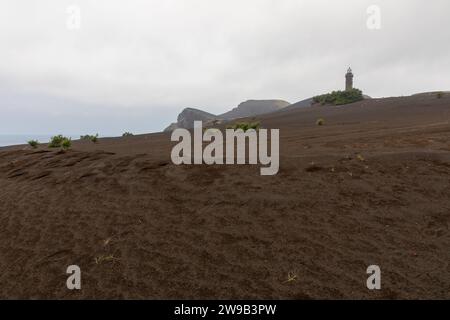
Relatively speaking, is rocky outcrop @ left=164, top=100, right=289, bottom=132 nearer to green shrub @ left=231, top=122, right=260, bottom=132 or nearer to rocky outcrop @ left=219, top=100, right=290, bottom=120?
rocky outcrop @ left=219, top=100, right=290, bottom=120

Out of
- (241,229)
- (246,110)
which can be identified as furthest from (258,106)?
(241,229)

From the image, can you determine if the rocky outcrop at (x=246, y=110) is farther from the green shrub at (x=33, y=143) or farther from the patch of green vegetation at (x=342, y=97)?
the green shrub at (x=33, y=143)

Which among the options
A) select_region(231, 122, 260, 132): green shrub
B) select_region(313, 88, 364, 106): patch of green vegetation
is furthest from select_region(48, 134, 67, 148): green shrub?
select_region(313, 88, 364, 106): patch of green vegetation

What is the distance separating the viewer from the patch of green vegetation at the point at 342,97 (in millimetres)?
35219

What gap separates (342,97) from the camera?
3612 centimetres

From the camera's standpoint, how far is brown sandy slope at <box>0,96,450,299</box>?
3945mm

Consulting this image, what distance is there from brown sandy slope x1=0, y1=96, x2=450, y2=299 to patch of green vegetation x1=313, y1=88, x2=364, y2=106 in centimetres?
2876

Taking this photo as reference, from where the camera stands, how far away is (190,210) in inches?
235

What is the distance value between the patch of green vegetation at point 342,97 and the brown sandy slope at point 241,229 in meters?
28.8

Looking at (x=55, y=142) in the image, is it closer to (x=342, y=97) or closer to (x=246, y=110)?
(x=342, y=97)

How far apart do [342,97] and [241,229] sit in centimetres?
3504

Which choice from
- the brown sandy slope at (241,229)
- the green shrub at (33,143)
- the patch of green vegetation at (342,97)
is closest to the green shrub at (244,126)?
the brown sandy slope at (241,229)

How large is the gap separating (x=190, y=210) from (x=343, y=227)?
9.29ft

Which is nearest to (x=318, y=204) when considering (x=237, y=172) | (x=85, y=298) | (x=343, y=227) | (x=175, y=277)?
(x=343, y=227)
